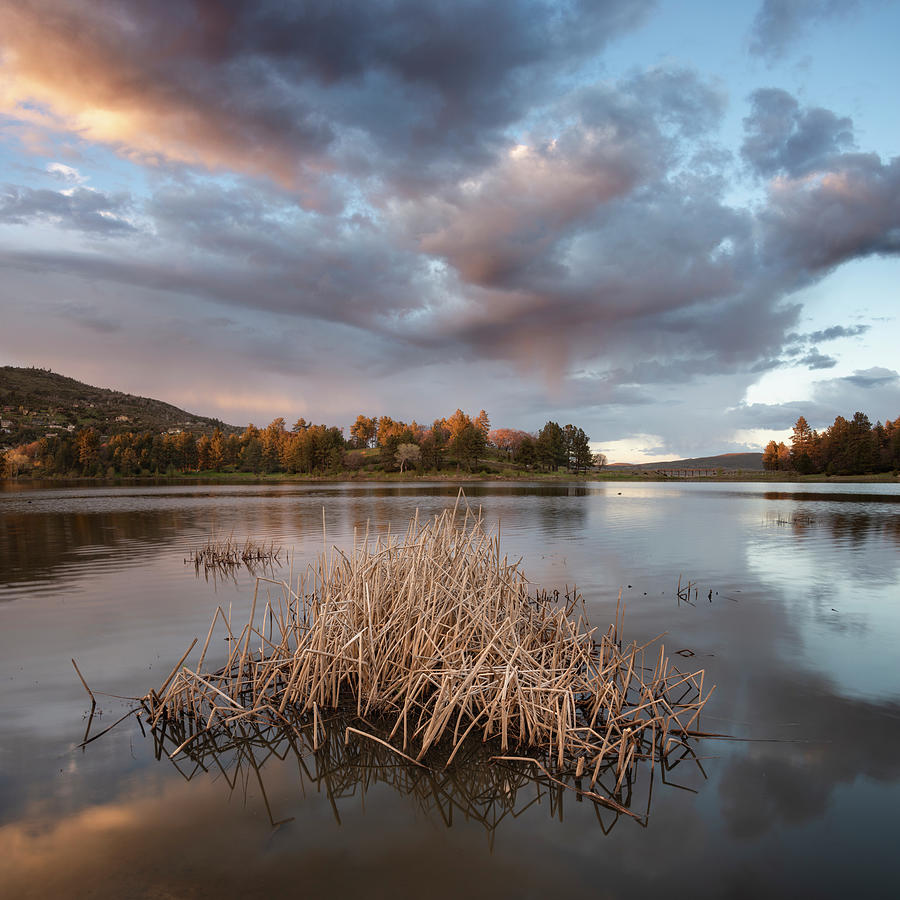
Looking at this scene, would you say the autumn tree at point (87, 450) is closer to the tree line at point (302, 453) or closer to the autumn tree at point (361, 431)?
Answer: the tree line at point (302, 453)

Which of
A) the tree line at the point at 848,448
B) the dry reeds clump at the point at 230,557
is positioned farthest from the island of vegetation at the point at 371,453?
the dry reeds clump at the point at 230,557

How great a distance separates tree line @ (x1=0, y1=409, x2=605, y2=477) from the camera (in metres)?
129

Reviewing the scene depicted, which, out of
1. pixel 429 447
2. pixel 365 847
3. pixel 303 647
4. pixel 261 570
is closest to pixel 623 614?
pixel 303 647

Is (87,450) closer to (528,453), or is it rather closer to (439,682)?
(528,453)

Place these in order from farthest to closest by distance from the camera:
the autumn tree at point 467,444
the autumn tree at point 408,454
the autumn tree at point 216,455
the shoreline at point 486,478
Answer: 1. the autumn tree at point 216,455
2. the autumn tree at point 408,454
3. the autumn tree at point 467,444
4. the shoreline at point 486,478

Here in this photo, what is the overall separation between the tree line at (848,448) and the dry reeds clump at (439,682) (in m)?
136

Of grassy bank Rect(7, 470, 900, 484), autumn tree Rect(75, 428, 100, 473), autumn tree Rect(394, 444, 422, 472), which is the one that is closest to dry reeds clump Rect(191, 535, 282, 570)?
grassy bank Rect(7, 470, 900, 484)

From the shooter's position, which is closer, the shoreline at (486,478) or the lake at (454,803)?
the lake at (454,803)

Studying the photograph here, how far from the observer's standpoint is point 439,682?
623 cm

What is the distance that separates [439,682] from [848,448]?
140m

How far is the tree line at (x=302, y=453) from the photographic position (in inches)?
5064

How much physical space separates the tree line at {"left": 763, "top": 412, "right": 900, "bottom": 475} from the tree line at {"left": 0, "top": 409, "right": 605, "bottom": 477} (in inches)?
2015

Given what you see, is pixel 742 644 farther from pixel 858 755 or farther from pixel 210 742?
pixel 210 742

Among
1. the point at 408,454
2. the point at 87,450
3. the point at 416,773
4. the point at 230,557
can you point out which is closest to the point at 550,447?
the point at 408,454
